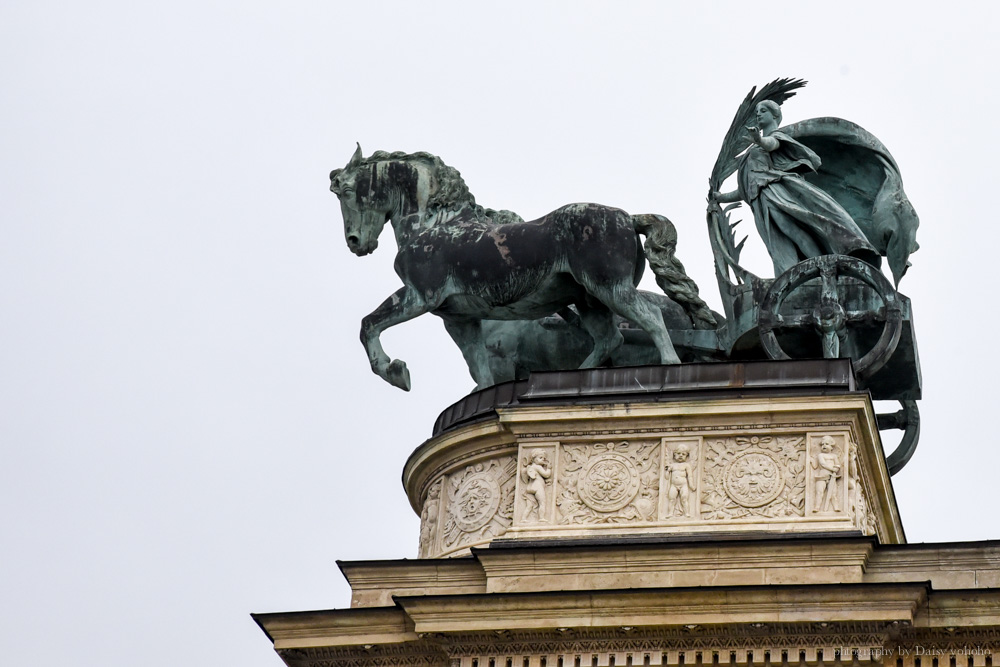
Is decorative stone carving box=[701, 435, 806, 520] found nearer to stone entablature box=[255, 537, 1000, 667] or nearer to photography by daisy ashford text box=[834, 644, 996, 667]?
stone entablature box=[255, 537, 1000, 667]

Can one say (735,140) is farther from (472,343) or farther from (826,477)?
(826,477)

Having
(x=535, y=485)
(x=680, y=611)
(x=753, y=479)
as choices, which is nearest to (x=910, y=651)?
(x=680, y=611)

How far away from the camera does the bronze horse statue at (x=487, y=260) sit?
2714 cm

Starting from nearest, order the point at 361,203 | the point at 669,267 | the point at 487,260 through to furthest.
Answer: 1. the point at 487,260
2. the point at 669,267
3. the point at 361,203

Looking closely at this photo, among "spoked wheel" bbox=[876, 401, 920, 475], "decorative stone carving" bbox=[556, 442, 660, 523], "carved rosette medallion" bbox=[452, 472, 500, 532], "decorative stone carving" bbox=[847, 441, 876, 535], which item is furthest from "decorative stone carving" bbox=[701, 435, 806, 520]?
"spoked wheel" bbox=[876, 401, 920, 475]

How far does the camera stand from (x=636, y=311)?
1064 inches

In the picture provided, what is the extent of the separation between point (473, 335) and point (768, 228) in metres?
3.91

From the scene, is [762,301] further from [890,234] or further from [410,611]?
[410,611]

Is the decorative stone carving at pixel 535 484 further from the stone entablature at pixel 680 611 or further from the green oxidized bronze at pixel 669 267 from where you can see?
the green oxidized bronze at pixel 669 267

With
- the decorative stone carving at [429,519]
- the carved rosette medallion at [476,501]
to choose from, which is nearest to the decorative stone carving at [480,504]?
the carved rosette medallion at [476,501]

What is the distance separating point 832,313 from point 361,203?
6148 mm

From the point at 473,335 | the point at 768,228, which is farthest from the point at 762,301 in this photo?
the point at 473,335

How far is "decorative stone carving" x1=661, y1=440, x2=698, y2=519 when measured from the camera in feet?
81.3

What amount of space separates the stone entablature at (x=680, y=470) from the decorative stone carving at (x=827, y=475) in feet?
0.03
